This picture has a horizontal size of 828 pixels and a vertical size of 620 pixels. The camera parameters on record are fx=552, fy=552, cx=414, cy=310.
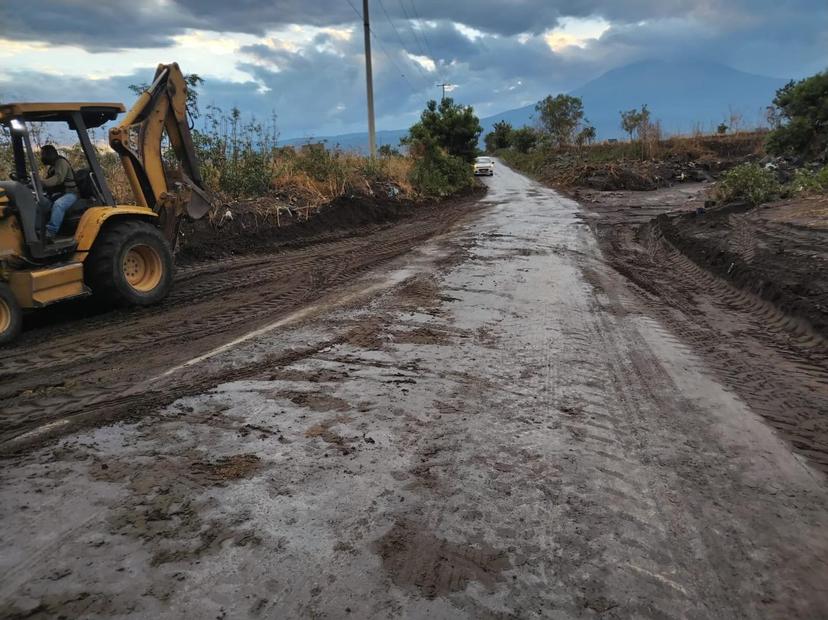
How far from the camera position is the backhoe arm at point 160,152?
25.3 ft

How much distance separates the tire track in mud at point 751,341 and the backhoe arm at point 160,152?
6883mm

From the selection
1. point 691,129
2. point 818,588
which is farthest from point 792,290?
point 691,129

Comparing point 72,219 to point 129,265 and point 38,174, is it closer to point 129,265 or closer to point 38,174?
point 38,174

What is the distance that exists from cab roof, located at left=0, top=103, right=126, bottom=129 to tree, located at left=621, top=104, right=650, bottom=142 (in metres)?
41.7

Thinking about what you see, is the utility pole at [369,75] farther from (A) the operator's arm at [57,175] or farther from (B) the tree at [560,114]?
(B) the tree at [560,114]

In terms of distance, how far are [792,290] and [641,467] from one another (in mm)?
4750

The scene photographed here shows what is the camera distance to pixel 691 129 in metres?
45.2

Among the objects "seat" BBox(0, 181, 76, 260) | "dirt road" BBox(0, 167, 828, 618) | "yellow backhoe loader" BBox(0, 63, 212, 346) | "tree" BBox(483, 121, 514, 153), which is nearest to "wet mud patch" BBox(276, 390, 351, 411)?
"dirt road" BBox(0, 167, 828, 618)

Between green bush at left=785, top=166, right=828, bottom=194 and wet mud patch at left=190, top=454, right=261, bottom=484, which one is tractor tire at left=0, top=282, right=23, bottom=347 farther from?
green bush at left=785, top=166, right=828, bottom=194

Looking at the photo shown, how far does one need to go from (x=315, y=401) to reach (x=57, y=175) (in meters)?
5.22

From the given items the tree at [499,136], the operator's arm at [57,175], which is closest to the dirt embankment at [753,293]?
the operator's arm at [57,175]

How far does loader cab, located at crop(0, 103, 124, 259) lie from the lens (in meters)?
6.16

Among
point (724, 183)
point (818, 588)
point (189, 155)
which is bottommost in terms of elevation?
point (818, 588)

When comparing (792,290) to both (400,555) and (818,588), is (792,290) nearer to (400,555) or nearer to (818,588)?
(818,588)
